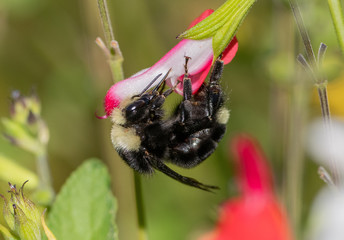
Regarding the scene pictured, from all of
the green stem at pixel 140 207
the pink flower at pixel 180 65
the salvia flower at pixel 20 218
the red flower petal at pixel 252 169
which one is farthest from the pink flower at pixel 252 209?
the salvia flower at pixel 20 218

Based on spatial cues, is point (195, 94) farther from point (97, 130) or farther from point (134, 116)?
point (97, 130)

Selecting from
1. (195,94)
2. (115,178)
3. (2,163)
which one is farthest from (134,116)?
(115,178)

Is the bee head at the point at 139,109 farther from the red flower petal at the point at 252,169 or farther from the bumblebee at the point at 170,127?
the red flower petal at the point at 252,169

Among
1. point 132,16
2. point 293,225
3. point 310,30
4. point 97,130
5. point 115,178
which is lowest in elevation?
point 293,225

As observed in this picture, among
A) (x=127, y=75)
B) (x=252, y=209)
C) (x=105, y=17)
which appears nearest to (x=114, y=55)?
(x=105, y=17)

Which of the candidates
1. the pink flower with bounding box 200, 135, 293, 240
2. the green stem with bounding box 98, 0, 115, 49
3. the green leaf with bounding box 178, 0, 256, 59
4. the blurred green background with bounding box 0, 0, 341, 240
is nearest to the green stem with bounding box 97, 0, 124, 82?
the green stem with bounding box 98, 0, 115, 49

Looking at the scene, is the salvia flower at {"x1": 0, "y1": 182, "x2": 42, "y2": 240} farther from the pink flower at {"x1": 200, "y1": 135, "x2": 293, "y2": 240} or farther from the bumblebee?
the pink flower at {"x1": 200, "y1": 135, "x2": 293, "y2": 240}

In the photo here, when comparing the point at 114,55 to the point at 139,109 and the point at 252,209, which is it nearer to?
the point at 139,109
